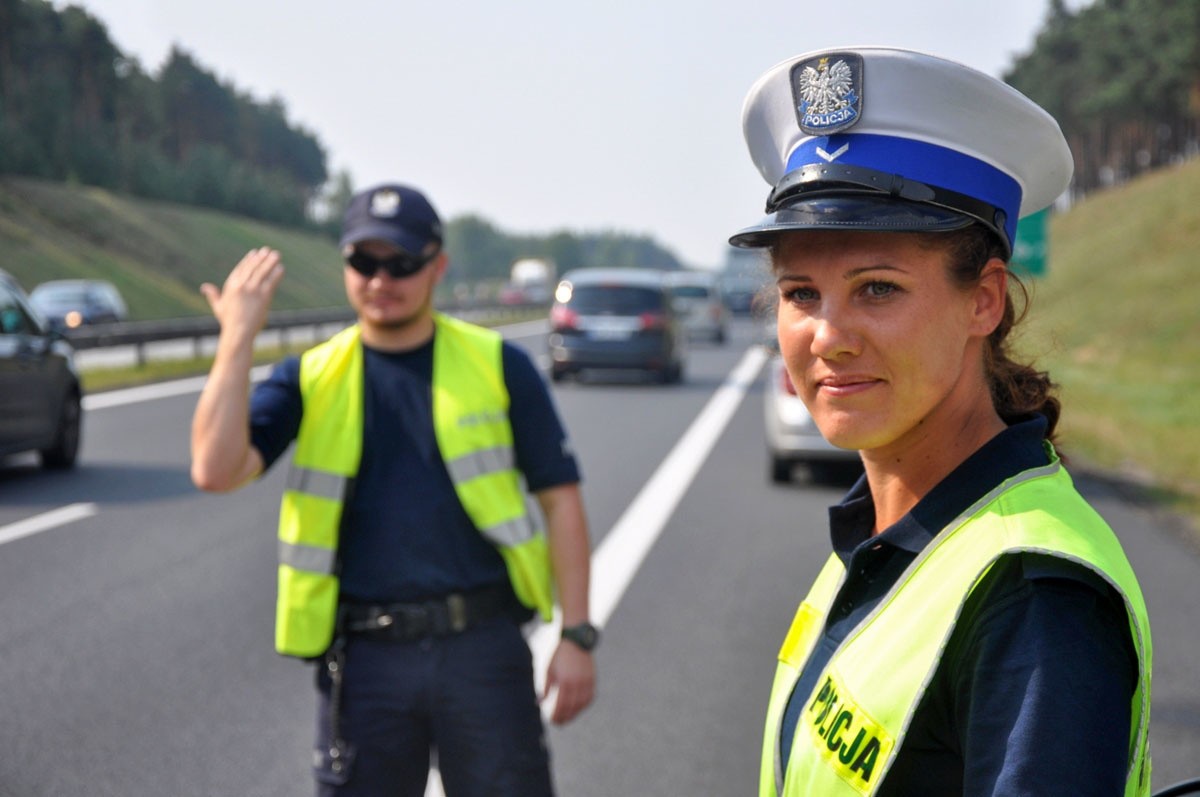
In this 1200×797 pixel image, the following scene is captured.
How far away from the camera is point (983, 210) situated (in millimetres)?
1854

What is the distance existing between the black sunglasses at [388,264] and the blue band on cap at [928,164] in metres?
1.91

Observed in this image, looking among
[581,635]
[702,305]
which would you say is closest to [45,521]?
[581,635]

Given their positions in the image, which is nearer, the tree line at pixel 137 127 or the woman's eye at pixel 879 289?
the woman's eye at pixel 879 289

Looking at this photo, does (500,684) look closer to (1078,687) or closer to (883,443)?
(883,443)

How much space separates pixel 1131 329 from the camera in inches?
1779

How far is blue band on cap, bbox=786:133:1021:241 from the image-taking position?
1.86 meters

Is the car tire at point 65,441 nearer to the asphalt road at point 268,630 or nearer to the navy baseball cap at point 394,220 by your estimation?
the asphalt road at point 268,630

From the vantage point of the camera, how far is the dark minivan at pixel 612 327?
1001 inches

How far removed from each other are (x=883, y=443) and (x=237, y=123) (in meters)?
123

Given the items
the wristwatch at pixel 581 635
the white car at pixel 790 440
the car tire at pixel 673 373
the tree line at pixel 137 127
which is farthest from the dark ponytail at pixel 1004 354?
the tree line at pixel 137 127

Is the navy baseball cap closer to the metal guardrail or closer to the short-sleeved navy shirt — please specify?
the short-sleeved navy shirt

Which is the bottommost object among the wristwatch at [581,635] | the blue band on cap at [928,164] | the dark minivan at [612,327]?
the dark minivan at [612,327]

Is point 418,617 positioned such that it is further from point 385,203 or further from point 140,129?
point 140,129

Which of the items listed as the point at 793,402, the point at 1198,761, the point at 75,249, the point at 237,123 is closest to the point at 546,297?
the point at 75,249
